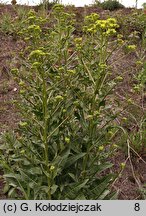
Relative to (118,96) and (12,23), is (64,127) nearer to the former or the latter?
(118,96)

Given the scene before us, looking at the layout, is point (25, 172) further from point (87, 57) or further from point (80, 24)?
point (80, 24)

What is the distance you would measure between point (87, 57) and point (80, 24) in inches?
110

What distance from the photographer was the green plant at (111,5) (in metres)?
6.95

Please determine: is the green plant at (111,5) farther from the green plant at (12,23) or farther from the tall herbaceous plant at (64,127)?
the tall herbaceous plant at (64,127)

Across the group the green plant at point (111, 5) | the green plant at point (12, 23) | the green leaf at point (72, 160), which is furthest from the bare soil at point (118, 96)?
the green leaf at point (72, 160)

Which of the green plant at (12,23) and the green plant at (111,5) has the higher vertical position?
the green plant at (111,5)

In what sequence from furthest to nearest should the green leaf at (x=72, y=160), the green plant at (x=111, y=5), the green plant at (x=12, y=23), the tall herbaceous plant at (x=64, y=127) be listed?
the green plant at (x=111, y=5)
the green plant at (x=12, y=23)
the green leaf at (x=72, y=160)
the tall herbaceous plant at (x=64, y=127)

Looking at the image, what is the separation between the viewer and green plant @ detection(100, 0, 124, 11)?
22.8ft

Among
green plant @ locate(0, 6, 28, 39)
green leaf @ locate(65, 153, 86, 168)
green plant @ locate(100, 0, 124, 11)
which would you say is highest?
green plant @ locate(100, 0, 124, 11)

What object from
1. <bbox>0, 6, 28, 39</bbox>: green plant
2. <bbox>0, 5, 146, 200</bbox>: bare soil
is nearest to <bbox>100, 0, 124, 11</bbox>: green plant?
<bbox>0, 5, 146, 200</bbox>: bare soil

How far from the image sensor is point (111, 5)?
273 inches

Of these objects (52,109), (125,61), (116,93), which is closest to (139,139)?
(116,93)

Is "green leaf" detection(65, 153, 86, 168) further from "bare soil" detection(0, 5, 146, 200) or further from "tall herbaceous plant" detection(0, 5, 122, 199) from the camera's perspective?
"bare soil" detection(0, 5, 146, 200)

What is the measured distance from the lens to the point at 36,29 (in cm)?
294
